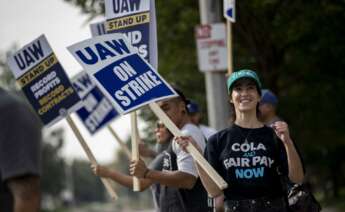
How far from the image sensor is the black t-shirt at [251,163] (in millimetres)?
5992

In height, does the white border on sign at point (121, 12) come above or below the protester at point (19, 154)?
above

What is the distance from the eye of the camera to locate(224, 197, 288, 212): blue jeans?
598 centimetres

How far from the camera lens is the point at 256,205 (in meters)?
5.98

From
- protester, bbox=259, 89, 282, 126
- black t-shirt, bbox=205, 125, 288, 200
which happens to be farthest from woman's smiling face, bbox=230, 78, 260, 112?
protester, bbox=259, 89, 282, 126

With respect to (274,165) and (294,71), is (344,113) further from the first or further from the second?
(274,165)

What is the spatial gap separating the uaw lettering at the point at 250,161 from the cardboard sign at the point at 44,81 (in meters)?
2.61

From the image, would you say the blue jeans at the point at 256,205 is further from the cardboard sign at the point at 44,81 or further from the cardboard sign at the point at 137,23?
the cardboard sign at the point at 44,81

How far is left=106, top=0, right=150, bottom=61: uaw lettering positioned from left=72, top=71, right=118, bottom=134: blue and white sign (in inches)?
140

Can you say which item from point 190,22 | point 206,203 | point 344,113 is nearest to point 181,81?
point 190,22

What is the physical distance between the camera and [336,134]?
2398 cm

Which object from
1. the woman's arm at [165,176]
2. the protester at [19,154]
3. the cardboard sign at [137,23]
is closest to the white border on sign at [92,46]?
the cardboard sign at [137,23]

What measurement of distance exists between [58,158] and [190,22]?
69847 mm

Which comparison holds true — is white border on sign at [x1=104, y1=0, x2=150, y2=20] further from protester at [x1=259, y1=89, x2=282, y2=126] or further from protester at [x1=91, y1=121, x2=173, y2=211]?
protester at [x1=259, y1=89, x2=282, y2=126]

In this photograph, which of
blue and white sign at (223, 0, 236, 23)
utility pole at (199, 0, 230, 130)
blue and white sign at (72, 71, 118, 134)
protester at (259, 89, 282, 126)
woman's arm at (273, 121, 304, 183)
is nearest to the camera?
woman's arm at (273, 121, 304, 183)
